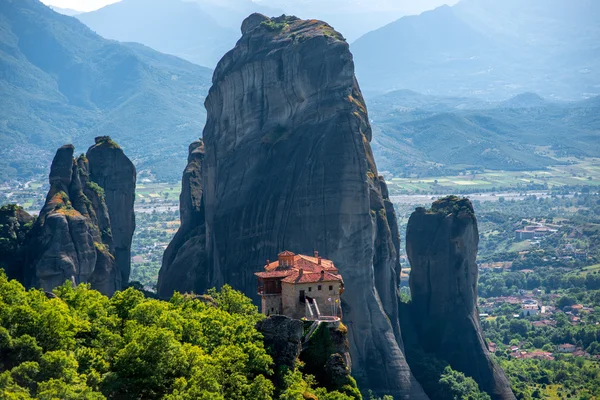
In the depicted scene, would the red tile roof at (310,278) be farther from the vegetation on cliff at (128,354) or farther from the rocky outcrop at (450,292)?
the rocky outcrop at (450,292)

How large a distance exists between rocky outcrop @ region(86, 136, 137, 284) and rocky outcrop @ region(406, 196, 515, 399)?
96.3 ft

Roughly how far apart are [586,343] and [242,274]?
2274 inches

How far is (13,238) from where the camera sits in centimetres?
11100

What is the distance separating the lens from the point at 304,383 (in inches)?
2704

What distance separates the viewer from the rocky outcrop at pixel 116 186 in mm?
127438

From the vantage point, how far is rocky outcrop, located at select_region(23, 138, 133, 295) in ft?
342

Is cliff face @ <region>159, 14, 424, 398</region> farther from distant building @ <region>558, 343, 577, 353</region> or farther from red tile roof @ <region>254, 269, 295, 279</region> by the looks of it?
distant building @ <region>558, 343, 577, 353</region>

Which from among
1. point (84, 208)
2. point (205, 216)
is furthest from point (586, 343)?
point (84, 208)

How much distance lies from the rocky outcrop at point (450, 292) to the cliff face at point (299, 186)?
3.87 metres

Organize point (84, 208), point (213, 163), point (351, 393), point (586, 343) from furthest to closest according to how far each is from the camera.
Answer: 1. point (586, 343)
2. point (213, 163)
3. point (84, 208)
4. point (351, 393)

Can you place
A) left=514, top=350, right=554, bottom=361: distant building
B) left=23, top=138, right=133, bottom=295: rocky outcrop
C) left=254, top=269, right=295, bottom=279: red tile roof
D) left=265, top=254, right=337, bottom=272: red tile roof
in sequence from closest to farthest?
left=254, top=269, right=295, bottom=279: red tile roof < left=265, top=254, right=337, bottom=272: red tile roof < left=23, top=138, right=133, bottom=295: rocky outcrop < left=514, top=350, right=554, bottom=361: distant building

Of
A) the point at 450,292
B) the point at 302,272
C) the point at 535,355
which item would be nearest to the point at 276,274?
the point at 302,272

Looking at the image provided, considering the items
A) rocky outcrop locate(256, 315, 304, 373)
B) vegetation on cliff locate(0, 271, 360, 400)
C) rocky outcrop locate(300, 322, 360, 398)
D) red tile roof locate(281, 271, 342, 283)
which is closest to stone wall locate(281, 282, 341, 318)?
red tile roof locate(281, 271, 342, 283)

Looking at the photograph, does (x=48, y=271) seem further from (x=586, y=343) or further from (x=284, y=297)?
(x=586, y=343)
